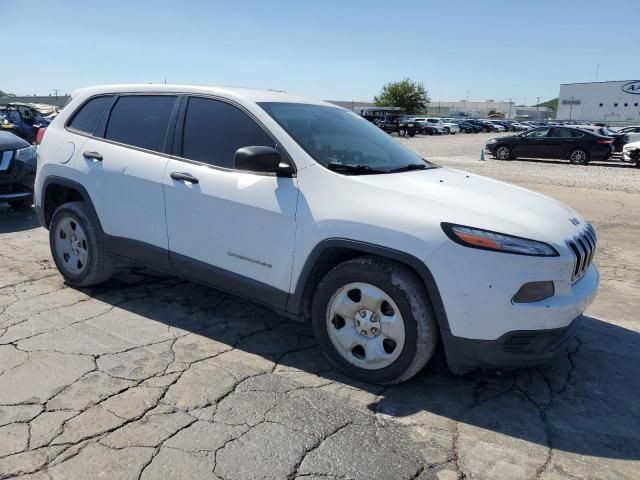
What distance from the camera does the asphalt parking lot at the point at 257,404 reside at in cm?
255

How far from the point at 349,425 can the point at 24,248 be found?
4.96 meters

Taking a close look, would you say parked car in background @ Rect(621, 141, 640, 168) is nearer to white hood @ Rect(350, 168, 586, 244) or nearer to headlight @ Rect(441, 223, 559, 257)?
white hood @ Rect(350, 168, 586, 244)

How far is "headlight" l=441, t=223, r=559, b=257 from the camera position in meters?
2.82

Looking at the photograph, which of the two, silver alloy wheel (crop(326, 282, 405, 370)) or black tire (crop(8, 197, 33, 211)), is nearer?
silver alloy wheel (crop(326, 282, 405, 370))

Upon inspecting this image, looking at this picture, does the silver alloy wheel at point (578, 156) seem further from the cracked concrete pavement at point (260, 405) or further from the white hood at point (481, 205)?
the white hood at point (481, 205)

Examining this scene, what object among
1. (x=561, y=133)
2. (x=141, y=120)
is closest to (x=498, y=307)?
(x=141, y=120)

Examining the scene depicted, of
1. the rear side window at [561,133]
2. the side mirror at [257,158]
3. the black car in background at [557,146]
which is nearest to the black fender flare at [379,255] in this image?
the side mirror at [257,158]

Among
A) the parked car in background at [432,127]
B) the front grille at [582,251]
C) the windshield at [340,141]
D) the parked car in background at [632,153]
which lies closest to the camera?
the front grille at [582,251]

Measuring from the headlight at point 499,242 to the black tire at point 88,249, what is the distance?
3.00 m

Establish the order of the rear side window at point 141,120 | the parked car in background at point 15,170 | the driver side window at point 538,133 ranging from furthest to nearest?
1. the driver side window at point 538,133
2. the parked car in background at point 15,170
3. the rear side window at point 141,120

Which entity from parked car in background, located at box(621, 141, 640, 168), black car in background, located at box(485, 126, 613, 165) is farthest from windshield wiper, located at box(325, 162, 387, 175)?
black car in background, located at box(485, 126, 613, 165)

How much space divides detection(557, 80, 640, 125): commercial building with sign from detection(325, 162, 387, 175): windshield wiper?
275ft

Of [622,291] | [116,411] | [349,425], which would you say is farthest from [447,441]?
[622,291]

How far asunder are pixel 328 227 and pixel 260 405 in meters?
1.08
